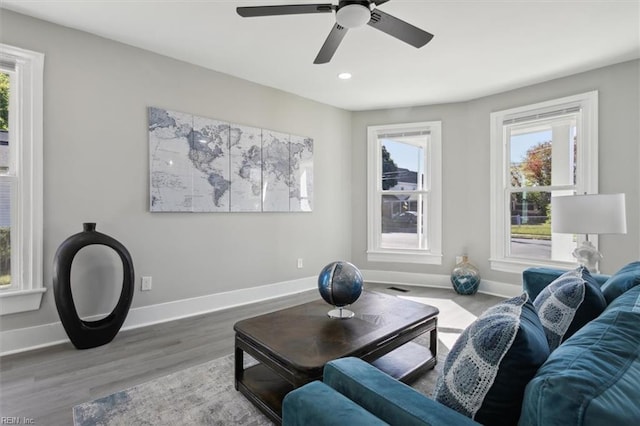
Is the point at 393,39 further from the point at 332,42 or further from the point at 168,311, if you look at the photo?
the point at 168,311

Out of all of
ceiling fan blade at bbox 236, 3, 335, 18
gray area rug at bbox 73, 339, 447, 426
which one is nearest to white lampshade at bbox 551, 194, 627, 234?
gray area rug at bbox 73, 339, 447, 426

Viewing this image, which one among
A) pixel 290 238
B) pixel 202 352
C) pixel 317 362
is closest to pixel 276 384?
pixel 317 362

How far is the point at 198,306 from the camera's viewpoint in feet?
11.4

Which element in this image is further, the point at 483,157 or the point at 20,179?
the point at 483,157

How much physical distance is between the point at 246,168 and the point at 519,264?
11.8ft

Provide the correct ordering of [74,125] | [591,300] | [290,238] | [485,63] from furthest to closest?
1. [290,238]
2. [485,63]
3. [74,125]
4. [591,300]

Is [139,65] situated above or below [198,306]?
above

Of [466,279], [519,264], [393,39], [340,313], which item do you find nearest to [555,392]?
[340,313]

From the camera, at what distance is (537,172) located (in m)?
3.99

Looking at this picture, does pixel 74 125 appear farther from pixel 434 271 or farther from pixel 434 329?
pixel 434 271

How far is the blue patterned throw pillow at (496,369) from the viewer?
77cm

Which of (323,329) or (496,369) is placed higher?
(496,369)

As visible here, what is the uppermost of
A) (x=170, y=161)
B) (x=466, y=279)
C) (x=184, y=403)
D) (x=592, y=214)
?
(x=170, y=161)

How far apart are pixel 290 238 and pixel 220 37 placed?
8.09 feet
